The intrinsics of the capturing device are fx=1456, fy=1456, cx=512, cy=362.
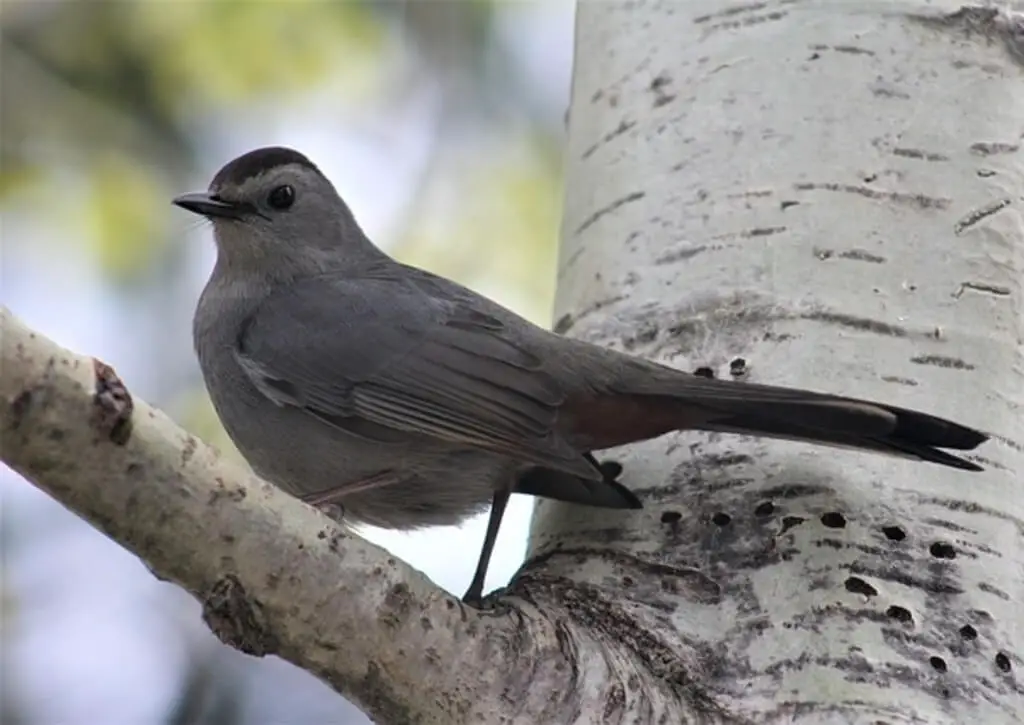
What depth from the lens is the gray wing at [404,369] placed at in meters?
2.98

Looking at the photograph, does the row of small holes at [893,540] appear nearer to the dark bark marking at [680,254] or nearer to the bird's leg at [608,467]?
the bird's leg at [608,467]

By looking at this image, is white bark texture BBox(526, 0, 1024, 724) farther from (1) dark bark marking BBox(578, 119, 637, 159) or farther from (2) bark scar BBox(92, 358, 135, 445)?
(2) bark scar BBox(92, 358, 135, 445)

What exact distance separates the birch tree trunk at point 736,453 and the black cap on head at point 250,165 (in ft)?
2.85

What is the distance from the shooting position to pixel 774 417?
8.53 ft

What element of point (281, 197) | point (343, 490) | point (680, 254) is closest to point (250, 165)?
point (281, 197)

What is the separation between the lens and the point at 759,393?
263 centimetres

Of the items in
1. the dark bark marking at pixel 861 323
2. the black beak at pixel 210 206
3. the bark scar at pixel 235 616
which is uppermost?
the black beak at pixel 210 206

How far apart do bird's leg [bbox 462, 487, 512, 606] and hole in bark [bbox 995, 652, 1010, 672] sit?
0.87 meters

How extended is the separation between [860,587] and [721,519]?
29 cm

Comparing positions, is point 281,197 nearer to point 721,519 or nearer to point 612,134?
point 612,134

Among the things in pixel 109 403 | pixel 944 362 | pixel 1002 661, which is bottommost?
pixel 109 403

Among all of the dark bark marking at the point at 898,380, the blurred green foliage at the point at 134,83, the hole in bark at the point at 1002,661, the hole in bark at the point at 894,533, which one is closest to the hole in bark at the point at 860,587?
the hole in bark at the point at 894,533

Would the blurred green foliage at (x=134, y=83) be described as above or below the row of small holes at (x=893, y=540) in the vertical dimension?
above

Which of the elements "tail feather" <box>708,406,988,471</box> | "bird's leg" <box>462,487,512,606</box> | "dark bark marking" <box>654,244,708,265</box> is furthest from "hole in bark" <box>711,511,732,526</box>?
"dark bark marking" <box>654,244,708,265</box>
